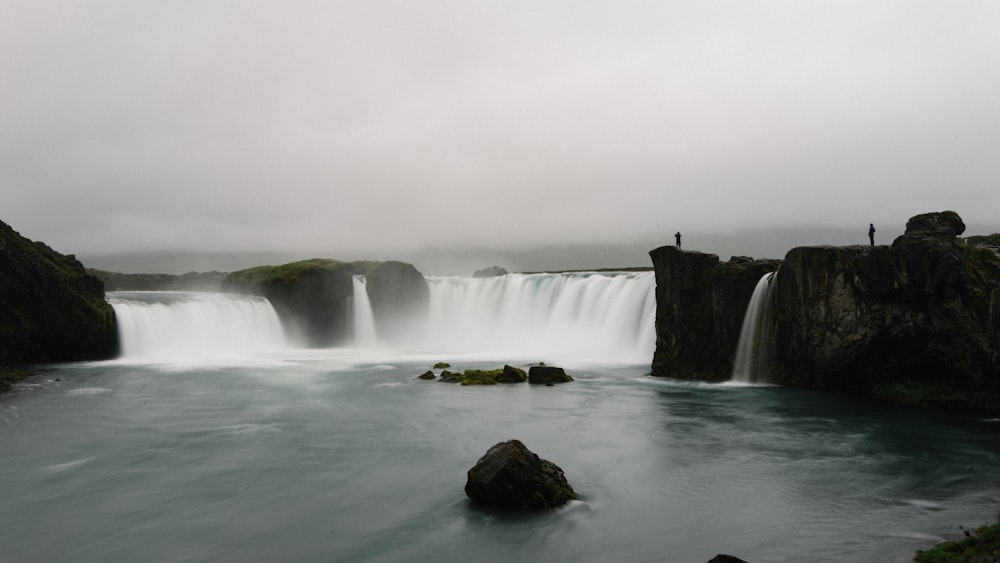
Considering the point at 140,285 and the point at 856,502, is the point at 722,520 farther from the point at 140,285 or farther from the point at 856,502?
the point at 140,285

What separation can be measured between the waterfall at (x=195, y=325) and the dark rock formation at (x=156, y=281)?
25272mm

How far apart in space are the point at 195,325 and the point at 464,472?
38.4 m

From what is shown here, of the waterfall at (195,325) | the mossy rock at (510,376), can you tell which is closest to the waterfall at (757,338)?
the mossy rock at (510,376)

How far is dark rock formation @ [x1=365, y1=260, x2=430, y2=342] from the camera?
2378 inches

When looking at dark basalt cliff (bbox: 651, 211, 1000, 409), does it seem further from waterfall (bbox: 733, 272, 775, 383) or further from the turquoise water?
the turquoise water

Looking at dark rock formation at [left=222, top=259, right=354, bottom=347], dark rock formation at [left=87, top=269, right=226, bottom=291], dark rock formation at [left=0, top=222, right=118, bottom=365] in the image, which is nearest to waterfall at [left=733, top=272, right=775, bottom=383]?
dark rock formation at [left=0, top=222, right=118, bottom=365]

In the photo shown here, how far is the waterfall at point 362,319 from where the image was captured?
58656 mm

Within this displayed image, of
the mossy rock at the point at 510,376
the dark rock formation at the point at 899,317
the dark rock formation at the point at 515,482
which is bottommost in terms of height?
the mossy rock at the point at 510,376

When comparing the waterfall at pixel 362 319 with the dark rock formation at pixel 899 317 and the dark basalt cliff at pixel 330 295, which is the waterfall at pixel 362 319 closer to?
the dark basalt cliff at pixel 330 295

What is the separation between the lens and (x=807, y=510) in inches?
469

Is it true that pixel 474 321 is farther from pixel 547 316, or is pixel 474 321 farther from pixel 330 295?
pixel 330 295

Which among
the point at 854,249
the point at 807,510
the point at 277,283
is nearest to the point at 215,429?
the point at 807,510

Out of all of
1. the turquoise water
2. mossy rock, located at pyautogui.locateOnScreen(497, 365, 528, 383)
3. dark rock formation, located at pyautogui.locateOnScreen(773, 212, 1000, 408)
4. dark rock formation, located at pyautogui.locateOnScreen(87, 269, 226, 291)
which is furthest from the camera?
dark rock formation, located at pyautogui.locateOnScreen(87, 269, 226, 291)

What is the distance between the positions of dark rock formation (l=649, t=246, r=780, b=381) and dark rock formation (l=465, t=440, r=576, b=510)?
19.7 metres
